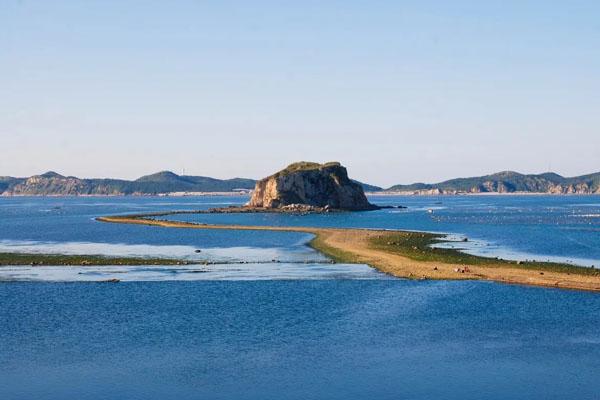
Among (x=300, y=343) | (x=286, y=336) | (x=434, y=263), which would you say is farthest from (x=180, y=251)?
(x=300, y=343)

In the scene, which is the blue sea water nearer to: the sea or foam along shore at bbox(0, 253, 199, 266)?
the sea

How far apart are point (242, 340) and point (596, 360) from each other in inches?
771

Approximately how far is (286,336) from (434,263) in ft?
126

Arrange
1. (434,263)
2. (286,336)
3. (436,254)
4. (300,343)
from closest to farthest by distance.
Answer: (300,343) → (286,336) → (434,263) → (436,254)

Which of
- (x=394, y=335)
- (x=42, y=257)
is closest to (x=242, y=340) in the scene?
(x=394, y=335)

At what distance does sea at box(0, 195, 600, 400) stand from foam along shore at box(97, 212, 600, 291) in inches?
117

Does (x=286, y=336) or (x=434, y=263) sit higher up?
(x=434, y=263)

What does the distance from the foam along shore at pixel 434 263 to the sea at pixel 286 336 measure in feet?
9.75

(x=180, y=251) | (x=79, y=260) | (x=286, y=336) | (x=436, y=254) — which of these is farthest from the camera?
(x=180, y=251)

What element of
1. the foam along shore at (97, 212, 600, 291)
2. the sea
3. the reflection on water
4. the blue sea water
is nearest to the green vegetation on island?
the foam along shore at (97, 212, 600, 291)

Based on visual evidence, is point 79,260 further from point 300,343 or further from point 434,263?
point 300,343

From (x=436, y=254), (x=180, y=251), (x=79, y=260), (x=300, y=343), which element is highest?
(x=436, y=254)

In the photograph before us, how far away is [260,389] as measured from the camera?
34.8 meters

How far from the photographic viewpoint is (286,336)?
148ft
